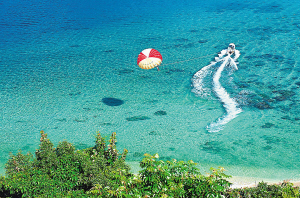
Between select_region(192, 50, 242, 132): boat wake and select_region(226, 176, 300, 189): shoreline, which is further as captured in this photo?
select_region(192, 50, 242, 132): boat wake

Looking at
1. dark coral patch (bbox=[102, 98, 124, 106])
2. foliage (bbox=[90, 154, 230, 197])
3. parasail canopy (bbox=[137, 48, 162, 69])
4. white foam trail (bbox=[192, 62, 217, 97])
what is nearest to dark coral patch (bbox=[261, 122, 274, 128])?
white foam trail (bbox=[192, 62, 217, 97])

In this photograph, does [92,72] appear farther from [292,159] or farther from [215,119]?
[292,159]

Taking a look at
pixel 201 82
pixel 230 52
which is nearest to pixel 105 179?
pixel 201 82

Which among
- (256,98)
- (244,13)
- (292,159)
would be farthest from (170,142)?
(244,13)

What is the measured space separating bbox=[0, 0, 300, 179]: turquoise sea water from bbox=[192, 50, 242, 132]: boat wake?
8.8 inches

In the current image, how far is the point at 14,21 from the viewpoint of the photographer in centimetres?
3409

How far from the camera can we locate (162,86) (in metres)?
18.7

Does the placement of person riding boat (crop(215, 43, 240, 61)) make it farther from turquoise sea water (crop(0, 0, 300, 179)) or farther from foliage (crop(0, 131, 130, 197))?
foliage (crop(0, 131, 130, 197))

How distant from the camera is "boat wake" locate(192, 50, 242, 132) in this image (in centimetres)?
1460

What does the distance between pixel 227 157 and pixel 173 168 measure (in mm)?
5999

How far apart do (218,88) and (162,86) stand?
3526mm

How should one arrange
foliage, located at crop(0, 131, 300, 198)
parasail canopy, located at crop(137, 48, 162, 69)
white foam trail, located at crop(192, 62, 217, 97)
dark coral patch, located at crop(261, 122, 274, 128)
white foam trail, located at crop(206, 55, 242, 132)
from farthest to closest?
white foam trail, located at crop(192, 62, 217, 97) < parasail canopy, located at crop(137, 48, 162, 69) < white foam trail, located at crop(206, 55, 242, 132) < dark coral patch, located at crop(261, 122, 274, 128) < foliage, located at crop(0, 131, 300, 198)

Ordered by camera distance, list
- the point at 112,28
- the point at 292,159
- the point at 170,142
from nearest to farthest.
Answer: the point at 292,159 < the point at 170,142 < the point at 112,28

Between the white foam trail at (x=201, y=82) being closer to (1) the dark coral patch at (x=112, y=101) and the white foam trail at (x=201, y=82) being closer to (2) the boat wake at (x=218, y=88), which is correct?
(2) the boat wake at (x=218, y=88)
